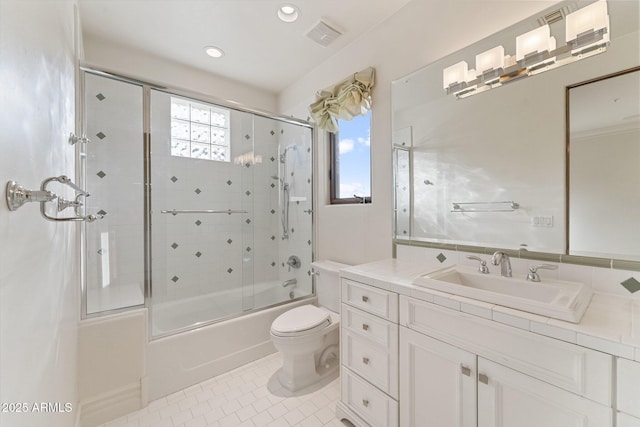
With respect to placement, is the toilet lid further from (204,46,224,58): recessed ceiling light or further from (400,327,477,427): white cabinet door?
(204,46,224,58): recessed ceiling light

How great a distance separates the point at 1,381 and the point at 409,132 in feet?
6.56

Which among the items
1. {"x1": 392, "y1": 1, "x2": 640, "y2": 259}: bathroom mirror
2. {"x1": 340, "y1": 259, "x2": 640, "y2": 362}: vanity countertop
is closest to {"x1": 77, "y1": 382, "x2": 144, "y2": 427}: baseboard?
{"x1": 340, "y1": 259, "x2": 640, "y2": 362}: vanity countertop

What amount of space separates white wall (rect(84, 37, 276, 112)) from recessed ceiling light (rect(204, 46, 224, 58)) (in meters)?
0.35

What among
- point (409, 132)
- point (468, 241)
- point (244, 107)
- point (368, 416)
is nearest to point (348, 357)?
point (368, 416)

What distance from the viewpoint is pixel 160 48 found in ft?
7.30

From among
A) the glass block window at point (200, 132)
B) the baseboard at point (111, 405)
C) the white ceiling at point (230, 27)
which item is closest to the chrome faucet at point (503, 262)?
the white ceiling at point (230, 27)

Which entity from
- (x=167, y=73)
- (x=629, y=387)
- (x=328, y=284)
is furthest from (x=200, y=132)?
(x=629, y=387)

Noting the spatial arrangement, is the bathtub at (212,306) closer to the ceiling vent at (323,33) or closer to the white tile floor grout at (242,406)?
the white tile floor grout at (242,406)

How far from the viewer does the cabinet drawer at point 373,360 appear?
123cm

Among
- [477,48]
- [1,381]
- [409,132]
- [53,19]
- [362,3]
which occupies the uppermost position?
[362,3]

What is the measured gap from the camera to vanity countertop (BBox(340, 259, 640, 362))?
2.32 ft

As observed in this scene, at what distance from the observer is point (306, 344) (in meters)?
1.73

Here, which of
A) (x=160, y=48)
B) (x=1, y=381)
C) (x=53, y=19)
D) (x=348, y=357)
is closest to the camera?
(x=1, y=381)

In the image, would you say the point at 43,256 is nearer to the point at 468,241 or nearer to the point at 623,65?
the point at 468,241
